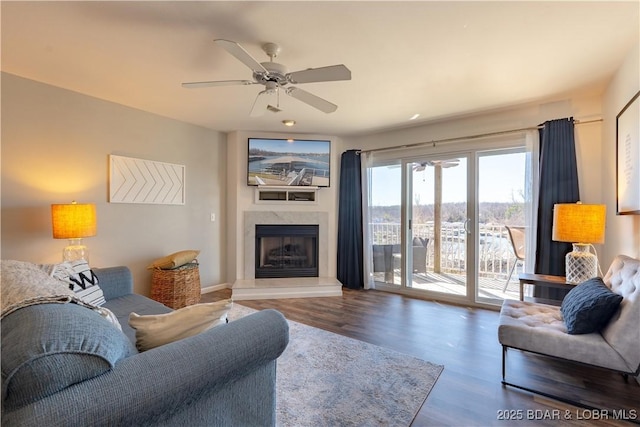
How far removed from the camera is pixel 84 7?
172 cm

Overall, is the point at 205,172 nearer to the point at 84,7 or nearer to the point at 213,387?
the point at 84,7

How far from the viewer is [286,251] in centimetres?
465

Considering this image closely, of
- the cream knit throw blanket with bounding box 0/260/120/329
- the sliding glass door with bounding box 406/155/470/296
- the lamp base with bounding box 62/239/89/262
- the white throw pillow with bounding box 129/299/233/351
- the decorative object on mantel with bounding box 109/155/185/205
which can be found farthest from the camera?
the sliding glass door with bounding box 406/155/470/296

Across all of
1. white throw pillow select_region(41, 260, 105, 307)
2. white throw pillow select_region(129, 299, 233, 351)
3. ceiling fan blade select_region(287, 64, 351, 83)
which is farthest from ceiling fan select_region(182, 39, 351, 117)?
white throw pillow select_region(41, 260, 105, 307)

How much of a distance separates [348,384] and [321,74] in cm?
213

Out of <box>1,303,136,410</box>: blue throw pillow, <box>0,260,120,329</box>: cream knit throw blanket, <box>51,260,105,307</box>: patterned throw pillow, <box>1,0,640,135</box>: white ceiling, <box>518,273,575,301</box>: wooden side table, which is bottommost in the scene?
<box>518,273,575,301</box>: wooden side table

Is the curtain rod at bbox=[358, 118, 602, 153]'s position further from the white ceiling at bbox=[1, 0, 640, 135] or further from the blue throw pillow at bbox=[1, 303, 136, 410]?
the blue throw pillow at bbox=[1, 303, 136, 410]

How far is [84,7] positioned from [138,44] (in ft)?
1.24

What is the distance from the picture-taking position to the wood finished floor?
1680 mm

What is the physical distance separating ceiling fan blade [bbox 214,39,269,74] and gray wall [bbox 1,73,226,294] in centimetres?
233

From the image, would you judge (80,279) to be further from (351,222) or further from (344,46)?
(351,222)

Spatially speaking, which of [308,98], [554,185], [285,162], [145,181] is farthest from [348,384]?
[145,181]

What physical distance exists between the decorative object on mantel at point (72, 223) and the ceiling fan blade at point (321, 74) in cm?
232

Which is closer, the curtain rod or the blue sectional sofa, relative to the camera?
the blue sectional sofa
